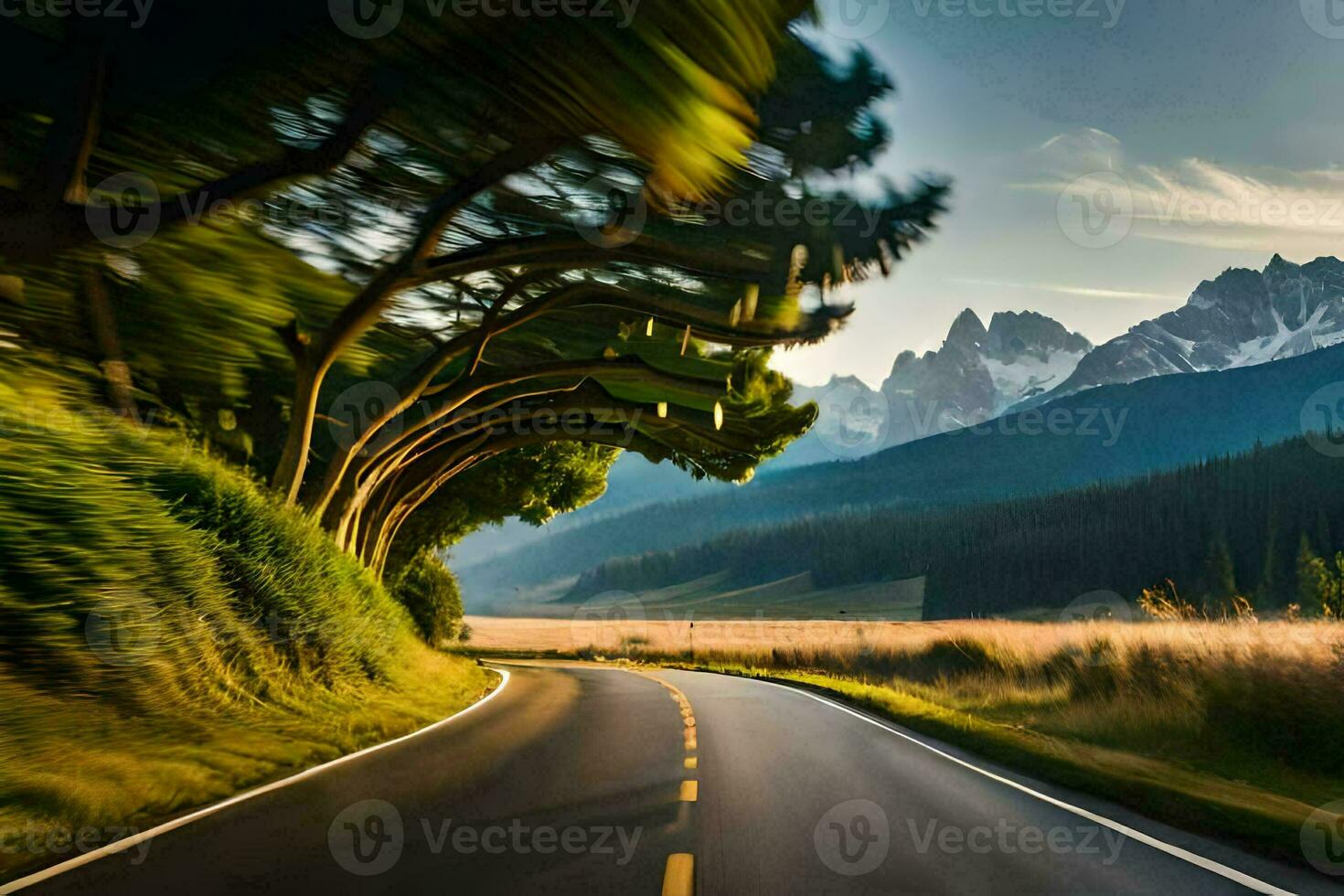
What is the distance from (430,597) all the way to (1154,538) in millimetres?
96393

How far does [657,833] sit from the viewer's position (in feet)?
24.9

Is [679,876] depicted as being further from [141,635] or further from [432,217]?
[432,217]

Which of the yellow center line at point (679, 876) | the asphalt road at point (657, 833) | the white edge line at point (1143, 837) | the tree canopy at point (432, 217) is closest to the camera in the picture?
the yellow center line at point (679, 876)

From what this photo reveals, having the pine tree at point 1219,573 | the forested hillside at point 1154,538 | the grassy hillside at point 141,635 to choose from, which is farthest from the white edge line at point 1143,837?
the pine tree at point 1219,573

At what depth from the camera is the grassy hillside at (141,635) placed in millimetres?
8352

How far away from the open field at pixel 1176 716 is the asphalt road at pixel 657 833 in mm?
769

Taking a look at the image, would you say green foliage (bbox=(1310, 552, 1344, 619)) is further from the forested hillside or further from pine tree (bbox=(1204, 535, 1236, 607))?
pine tree (bbox=(1204, 535, 1236, 607))

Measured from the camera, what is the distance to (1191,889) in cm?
627

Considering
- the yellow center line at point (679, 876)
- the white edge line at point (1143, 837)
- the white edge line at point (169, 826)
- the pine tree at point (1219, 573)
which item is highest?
the pine tree at point (1219, 573)

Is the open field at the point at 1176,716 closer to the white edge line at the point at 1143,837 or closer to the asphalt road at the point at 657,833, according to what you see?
the white edge line at the point at 1143,837

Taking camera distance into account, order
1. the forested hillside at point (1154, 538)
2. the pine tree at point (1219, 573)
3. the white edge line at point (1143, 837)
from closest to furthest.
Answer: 1. the white edge line at point (1143, 837)
2. the pine tree at point (1219, 573)
3. the forested hillside at point (1154, 538)

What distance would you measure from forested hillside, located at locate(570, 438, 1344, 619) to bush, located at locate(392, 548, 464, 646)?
6099 centimetres

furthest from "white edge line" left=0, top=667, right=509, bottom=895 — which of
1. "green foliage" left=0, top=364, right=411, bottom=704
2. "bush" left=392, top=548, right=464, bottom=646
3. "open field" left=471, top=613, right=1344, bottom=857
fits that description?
"bush" left=392, top=548, right=464, bottom=646

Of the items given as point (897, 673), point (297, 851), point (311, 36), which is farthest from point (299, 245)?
point (897, 673)
